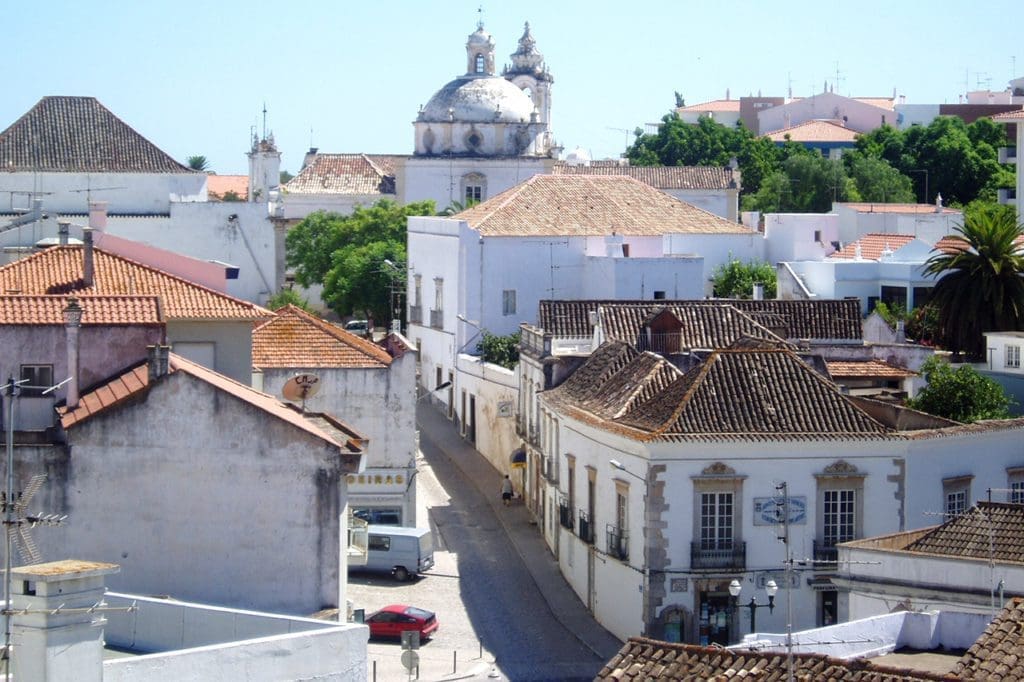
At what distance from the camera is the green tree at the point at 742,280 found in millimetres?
71750

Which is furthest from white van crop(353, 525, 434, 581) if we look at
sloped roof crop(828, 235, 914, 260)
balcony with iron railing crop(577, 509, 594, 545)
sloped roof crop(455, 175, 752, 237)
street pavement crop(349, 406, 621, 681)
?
sloped roof crop(828, 235, 914, 260)

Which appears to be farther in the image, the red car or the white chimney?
the red car

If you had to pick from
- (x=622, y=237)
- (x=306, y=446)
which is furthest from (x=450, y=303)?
(x=306, y=446)

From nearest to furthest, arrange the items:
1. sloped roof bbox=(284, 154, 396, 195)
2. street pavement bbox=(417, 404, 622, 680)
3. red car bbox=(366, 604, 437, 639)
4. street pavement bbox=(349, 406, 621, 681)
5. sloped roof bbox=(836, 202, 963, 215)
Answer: street pavement bbox=(349, 406, 621, 681) < street pavement bbox=(417, 404, 622, 680) < red car bbox=(366, 604, 437, 639) < sloped roof bbox=(836, 202, 963, 215) < sloped roof bbox=(284, 154, 396, 195)

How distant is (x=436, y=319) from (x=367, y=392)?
2643cm

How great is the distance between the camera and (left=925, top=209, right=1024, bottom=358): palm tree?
5850 cm

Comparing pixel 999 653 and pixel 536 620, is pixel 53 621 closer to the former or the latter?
pixel 999 653

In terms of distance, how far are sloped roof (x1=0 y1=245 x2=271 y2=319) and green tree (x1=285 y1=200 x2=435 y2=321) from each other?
41.9 metres

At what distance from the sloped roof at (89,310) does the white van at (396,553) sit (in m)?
12.9

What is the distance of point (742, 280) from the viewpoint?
7250 cm

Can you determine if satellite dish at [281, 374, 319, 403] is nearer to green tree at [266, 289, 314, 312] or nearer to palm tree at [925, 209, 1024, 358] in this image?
palm tree at [925, 209, 1024, 358]

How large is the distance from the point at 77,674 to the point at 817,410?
71.0ft

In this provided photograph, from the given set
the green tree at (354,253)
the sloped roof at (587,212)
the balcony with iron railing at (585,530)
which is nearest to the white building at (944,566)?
the balcony with iron railing at (585,530)

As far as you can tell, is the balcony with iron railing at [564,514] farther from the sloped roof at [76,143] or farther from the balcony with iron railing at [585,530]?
the sloped roof at [76,143]
